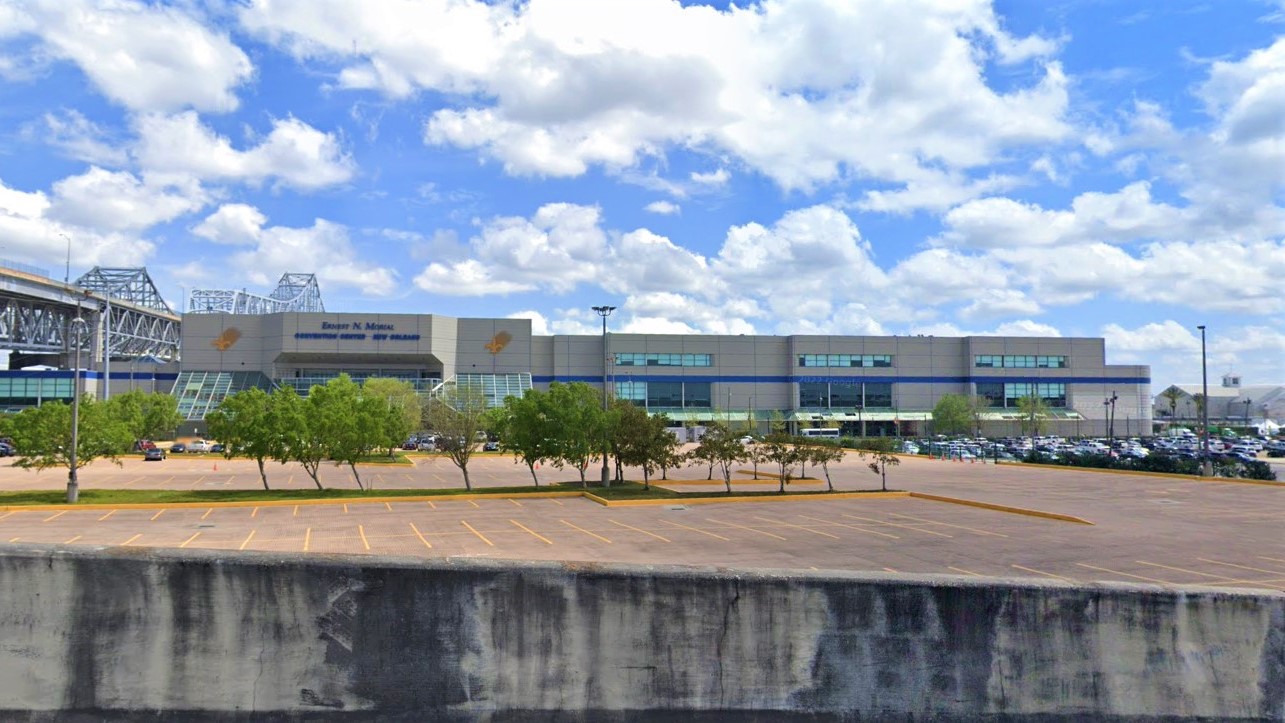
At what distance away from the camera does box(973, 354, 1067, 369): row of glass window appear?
113625 millimetres

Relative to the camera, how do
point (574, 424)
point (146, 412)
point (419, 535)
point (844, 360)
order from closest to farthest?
point (419, 535)
point (574, 424)
point (146, 412)
point (844, 360)

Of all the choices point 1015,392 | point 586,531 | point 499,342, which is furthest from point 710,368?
point 586,531

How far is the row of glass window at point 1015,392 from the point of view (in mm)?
113125

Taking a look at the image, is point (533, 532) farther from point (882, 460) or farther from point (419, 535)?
point (882, 460)

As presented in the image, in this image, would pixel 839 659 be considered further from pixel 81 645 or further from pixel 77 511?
pixel 77 511

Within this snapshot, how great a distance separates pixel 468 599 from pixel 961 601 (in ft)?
11.6

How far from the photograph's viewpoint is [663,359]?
108m

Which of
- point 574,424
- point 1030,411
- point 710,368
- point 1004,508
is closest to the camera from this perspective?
point 1004,508

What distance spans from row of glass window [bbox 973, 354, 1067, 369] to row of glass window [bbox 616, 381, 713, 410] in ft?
127

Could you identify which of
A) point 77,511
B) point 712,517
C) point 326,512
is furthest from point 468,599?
point 77,511

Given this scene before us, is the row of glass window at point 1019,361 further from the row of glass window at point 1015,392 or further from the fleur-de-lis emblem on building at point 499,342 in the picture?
the fleur-de-lis emblem on building at point 499,342

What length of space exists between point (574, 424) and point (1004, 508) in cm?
1896

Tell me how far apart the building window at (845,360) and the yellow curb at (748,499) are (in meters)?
73.9

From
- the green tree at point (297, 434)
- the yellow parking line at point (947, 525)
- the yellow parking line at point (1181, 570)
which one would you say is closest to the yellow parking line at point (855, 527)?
the yellow parking line at point (947, 525)
